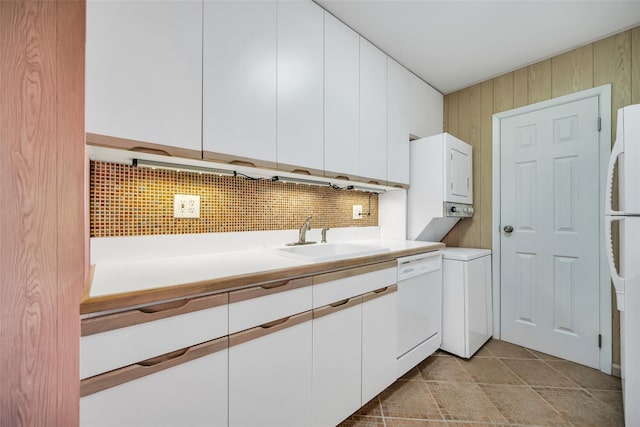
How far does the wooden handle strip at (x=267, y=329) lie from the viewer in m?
1.03

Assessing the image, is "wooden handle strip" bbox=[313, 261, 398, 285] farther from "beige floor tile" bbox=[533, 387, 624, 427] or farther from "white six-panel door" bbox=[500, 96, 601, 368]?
"white six-panel door" bbox=[500, 96, 601, 368]

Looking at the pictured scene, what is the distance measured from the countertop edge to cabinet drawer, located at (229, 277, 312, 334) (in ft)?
0.11

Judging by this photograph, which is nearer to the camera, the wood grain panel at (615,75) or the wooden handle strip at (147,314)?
the wooden handle strip at (147,314)

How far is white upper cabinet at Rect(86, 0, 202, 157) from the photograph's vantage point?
3.15ft

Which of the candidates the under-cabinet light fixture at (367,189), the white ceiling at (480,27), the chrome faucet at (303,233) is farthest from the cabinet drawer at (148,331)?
the white ceiling at (480,27)

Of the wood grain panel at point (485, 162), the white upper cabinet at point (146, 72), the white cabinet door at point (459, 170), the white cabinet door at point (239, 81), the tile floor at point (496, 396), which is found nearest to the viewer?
the white upper cabinet at point (146, 72)

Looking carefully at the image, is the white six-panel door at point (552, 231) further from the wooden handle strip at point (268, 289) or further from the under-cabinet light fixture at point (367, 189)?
the wooden handle strip at point (268, 289)

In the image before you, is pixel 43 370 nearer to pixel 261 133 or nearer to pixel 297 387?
pixel 297 387

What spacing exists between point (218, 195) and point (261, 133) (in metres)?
0.47

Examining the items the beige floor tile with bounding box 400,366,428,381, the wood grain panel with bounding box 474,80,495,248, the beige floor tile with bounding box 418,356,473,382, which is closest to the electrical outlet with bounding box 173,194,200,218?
the beige floor tile with bounding box 400,366,428,381

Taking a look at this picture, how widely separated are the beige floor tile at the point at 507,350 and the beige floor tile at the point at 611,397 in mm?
476

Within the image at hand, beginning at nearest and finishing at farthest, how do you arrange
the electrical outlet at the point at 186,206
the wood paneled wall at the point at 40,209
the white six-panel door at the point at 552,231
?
the wood paneled wall at the point at 40,209, the electrical outlet at the point at 186,206, the white six-panel door at the point at 552,231

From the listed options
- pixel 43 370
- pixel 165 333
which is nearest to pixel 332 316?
pixel 165 333

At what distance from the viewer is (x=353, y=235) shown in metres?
2.37
